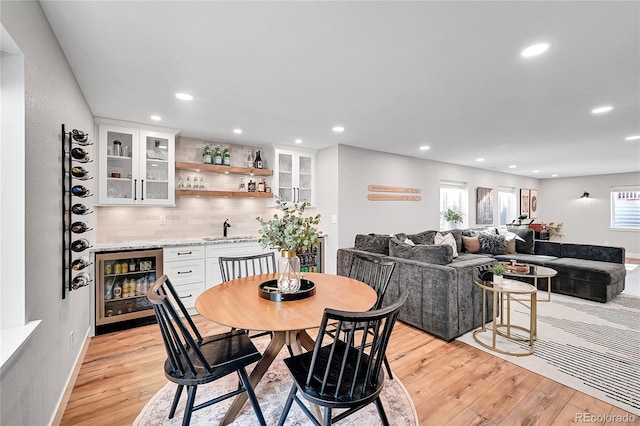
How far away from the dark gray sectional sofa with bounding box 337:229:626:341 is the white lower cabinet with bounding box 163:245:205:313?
6.42 feet

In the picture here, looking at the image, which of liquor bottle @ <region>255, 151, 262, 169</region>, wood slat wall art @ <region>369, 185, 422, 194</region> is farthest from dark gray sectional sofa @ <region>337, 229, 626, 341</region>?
liquor bottle @ <region>255, 151, 262, 169</region>

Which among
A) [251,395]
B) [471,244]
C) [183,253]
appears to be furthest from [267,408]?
[471,244]

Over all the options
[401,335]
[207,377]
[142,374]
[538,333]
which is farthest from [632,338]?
[142,374]

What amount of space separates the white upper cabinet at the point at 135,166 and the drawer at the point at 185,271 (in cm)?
83

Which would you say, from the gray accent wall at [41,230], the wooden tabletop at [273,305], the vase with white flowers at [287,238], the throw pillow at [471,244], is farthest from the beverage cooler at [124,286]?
the throw pillow at [471,244]

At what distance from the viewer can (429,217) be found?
5918 mm

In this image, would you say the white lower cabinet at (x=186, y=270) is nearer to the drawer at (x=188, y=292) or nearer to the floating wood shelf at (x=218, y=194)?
the drawer at (x=188, y=292)

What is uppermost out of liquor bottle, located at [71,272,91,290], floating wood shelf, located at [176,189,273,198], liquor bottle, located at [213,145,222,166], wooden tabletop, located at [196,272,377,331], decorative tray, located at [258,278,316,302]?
liquor bottle, located at [213,145,222,166]

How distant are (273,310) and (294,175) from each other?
3.25 meters

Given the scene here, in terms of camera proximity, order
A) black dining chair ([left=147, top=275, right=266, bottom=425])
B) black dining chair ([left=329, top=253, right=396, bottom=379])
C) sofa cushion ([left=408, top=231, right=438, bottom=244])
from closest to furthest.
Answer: black dining chair ([left=147, top=275, right=266, bottom=425]) < black dining chair ([left=329, top=253, right=396, bottom=379]) < sofa cushion ([left=408, top=231, right=438, bottom=244])

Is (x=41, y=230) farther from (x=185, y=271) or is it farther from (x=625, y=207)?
(x=625, y=207)

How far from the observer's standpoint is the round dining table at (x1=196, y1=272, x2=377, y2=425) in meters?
1.54

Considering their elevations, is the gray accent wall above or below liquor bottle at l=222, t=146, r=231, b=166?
below

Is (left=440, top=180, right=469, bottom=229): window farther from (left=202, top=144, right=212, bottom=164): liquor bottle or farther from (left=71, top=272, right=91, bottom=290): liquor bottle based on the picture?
(left=71, top=272, right=91, bottom=290): liquor bottle
